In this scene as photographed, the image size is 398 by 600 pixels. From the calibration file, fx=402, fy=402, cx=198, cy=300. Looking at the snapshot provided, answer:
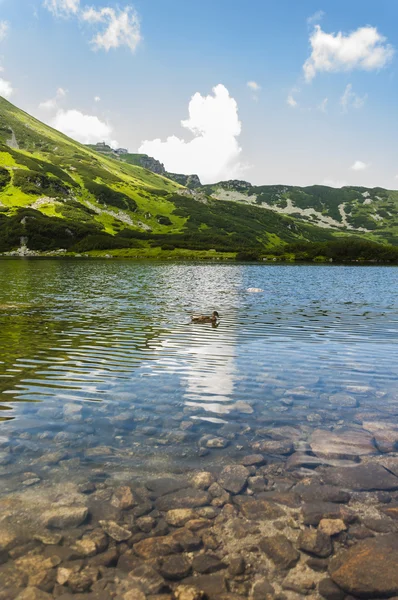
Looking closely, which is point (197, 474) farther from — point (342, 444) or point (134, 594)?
point (342, 444)

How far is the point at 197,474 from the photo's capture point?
9164 millimetres

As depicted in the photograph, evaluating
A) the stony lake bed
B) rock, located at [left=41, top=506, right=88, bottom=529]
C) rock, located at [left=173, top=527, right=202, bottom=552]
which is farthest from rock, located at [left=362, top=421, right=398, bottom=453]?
rock, located at [left=41, top=506, right=88, bottom=529]

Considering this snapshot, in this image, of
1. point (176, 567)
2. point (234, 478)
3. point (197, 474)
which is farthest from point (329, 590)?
point (197, 474)

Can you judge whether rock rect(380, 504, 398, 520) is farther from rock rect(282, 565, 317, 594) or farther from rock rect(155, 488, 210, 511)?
rock rect(155, 488, 210, 511)

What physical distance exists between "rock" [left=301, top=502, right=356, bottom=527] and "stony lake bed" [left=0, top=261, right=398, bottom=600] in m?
0.04

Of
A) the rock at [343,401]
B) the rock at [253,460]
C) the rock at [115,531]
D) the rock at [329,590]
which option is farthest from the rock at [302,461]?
the rock at [115,531]

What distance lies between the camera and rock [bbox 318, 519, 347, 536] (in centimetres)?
741

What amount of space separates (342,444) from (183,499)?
16.0 feet

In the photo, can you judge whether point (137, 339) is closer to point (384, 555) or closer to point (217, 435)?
A: point (217, 435)

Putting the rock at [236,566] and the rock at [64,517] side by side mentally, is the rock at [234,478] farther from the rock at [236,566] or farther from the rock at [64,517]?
the rock at [64,517]

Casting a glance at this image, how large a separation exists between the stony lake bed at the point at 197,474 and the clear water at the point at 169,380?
3.1 inches

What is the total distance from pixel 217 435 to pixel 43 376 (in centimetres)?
Answer: 873

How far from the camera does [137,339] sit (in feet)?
79.8

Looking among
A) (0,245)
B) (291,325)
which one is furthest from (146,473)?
(0,245)
